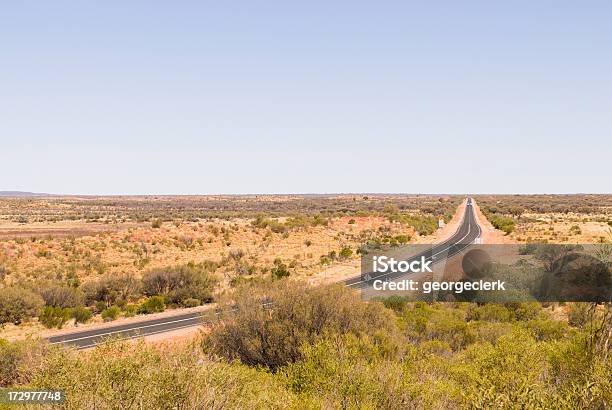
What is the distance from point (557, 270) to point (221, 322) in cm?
3005

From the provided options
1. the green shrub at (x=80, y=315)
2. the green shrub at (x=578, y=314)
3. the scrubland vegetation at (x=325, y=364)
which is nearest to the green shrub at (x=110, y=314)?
the green shrub at (x=80, y=315)

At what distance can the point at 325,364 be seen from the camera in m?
13.3

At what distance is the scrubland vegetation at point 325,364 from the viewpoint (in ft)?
31.7

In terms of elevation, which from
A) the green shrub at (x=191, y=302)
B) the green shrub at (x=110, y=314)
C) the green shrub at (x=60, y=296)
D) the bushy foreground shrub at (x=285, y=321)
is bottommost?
the green shrub at (x=191, y=302)

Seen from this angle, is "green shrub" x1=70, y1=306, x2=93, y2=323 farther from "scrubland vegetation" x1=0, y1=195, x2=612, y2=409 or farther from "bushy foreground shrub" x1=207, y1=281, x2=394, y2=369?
"bushy foreground shrub" x1=207, y1=281, x2=394, y2=369

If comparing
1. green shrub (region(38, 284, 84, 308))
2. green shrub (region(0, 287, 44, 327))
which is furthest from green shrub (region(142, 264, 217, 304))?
green shrub (region(0, 287, 44, 327))

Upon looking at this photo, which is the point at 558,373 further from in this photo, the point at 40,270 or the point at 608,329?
the point at 40,270

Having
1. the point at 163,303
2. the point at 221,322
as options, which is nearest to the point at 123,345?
the point at 221,322

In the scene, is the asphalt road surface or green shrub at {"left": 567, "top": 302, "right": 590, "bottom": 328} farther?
the asphalt road surface

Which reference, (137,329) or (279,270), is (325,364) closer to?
(137,329)

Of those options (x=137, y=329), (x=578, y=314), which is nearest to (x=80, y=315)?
(x=137, y=329)

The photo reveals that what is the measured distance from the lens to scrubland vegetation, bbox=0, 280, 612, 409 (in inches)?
380

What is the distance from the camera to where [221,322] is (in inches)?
800

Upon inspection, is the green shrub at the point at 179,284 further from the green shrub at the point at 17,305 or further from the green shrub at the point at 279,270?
the green shrub at the point at 17,305
